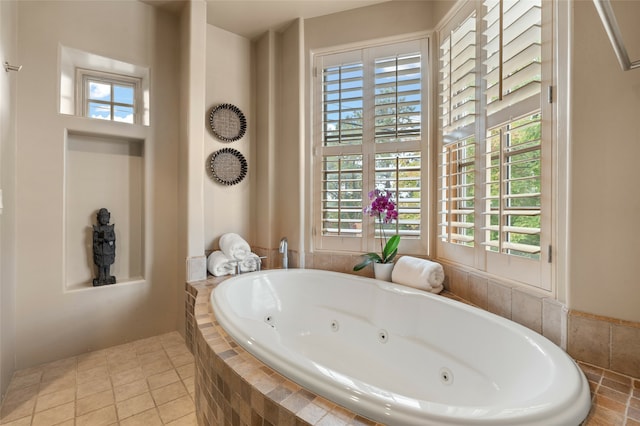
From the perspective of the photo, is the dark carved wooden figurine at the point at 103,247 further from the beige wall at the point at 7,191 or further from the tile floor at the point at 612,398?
the tile floor at the point at 612,398

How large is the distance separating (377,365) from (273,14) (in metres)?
2.75

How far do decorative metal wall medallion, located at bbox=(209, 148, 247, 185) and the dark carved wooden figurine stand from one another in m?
0.88

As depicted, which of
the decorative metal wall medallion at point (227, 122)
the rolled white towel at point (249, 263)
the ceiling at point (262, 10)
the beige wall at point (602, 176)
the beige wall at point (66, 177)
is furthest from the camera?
→ the decorative metal wall medallion at point (227, 122)

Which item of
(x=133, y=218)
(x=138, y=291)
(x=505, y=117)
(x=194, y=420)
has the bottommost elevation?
(x=194, y=420)

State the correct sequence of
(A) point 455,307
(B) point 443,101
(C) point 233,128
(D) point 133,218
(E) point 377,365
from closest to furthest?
(A) point 455,307 → (E) point 377,365 → (B) point 443,101 → (D) point 133,218 → (C) point 233,128

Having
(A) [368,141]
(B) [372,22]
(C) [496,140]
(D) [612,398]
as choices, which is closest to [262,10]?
(B) [372,22]

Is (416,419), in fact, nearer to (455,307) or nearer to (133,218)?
(455,307)

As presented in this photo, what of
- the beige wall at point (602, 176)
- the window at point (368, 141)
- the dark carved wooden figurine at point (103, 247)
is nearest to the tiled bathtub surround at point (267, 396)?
the beige wall at point (602, 176)

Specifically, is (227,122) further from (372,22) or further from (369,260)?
(369,260)

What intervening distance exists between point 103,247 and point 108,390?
998mm

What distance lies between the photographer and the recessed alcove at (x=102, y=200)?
2.18 meters

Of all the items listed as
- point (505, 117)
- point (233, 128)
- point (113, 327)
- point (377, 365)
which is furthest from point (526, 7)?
point (113, 327)

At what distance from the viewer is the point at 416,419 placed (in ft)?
2.33

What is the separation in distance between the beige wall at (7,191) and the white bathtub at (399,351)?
1.19 meters
